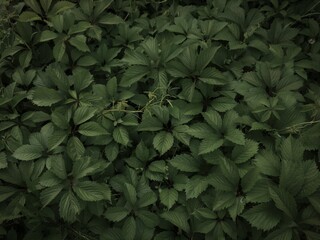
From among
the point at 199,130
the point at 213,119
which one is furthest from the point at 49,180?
the point at 213,119

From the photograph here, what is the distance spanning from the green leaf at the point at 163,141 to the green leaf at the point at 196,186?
245 mm

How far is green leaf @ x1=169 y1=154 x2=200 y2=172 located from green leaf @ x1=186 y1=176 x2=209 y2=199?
7 centimetres

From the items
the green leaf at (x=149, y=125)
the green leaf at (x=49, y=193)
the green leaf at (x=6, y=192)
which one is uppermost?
the green leaf at (x=149, y=125)

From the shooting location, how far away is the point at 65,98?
7.03ft

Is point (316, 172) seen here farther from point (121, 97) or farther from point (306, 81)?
point (121, 97)

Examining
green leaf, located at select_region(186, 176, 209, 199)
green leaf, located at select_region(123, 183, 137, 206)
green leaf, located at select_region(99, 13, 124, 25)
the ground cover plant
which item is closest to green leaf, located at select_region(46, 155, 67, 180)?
the ground cover plant

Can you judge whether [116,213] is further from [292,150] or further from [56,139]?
[292,150]

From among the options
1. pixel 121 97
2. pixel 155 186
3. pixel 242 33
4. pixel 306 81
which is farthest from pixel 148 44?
pixel 306 81

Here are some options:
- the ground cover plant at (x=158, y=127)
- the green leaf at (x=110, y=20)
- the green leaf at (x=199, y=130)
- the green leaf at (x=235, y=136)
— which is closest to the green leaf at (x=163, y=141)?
the ground cover plant at (x=158, y=127)

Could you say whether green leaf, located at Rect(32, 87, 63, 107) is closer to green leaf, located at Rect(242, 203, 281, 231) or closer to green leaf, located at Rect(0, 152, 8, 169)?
green leaf, located at Rect(0, 152, 8, 169)

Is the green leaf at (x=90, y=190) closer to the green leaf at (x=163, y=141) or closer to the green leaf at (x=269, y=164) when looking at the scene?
the green leaf at (x=163, y=141)

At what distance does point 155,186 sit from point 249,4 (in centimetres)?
195

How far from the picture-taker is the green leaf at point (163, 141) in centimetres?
195

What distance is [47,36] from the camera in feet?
7.72
